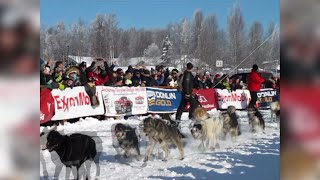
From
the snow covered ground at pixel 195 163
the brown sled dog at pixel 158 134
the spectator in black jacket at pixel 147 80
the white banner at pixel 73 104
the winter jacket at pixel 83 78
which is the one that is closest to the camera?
the snow covered ground at pixel 195 163

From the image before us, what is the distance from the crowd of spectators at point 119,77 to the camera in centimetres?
435

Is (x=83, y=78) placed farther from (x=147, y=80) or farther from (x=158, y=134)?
(x=158, y=134)

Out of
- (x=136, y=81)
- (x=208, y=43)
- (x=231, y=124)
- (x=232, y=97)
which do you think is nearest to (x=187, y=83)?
(x=231, y=124)

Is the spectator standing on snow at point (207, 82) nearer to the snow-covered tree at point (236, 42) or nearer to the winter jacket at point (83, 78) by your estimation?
the winter jacket at point (83, 78)

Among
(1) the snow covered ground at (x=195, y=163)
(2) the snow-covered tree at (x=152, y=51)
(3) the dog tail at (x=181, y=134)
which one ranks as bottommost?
(1) the snow covered ground at (x=195, y=163)

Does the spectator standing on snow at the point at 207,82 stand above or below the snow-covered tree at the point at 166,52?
below

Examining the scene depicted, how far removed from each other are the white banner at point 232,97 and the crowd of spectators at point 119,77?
7 cm

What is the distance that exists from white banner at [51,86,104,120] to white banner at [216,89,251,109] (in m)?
2.27

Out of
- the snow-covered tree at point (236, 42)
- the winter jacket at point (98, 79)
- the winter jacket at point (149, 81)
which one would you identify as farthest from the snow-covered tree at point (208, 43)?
the winter jacket at point (98, 79)

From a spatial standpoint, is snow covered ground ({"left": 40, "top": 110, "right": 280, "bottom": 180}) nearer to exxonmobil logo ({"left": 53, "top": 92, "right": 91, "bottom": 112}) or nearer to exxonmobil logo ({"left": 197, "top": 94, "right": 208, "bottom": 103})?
exxonmobil logo ({"left": 53, "top": 92, "right": 91, "bottom": 112})

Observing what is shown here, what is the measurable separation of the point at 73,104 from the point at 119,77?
871 millimetres

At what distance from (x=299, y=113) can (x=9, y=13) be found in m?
0.95

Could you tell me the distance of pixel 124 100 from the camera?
5188 mm

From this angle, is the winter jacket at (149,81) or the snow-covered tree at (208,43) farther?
the snow-covered tree at (208,43)
